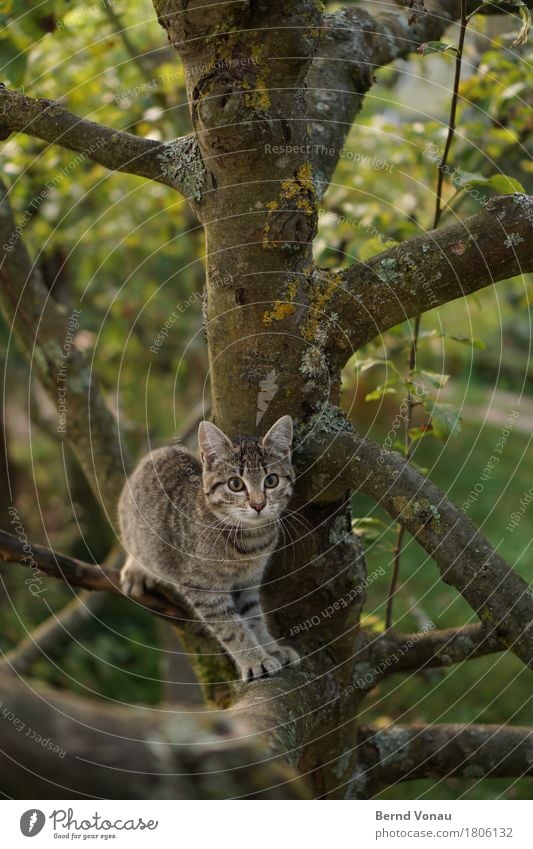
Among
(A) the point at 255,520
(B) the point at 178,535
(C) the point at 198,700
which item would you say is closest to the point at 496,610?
(A) the point at 255,520

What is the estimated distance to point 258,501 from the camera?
311 centimetres

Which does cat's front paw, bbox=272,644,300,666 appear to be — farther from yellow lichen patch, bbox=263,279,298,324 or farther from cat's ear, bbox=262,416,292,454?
yellow lichen patch, bbox=263,279,298,324

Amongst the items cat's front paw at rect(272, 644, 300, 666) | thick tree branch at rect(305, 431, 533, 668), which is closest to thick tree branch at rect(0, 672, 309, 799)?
thick tree branch at rect(305, 431, 533, 668)

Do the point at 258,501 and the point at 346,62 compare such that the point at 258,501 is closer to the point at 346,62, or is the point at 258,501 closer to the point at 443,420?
the point at 443,420

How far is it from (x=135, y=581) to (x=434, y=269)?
204 cm

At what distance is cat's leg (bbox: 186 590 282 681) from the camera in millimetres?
2873

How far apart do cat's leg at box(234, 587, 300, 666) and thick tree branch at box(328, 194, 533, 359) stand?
111cm

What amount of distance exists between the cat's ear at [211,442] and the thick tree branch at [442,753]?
1.35m

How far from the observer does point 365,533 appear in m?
3.13

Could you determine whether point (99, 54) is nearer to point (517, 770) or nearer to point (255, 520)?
point (255, 520)

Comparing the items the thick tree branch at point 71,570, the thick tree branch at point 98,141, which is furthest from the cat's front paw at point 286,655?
the thick tree branch at point 98,141

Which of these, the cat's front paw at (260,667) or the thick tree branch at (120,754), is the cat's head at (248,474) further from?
the thick tree branch at (120,754)

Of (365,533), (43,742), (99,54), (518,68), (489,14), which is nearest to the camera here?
(43,742)
